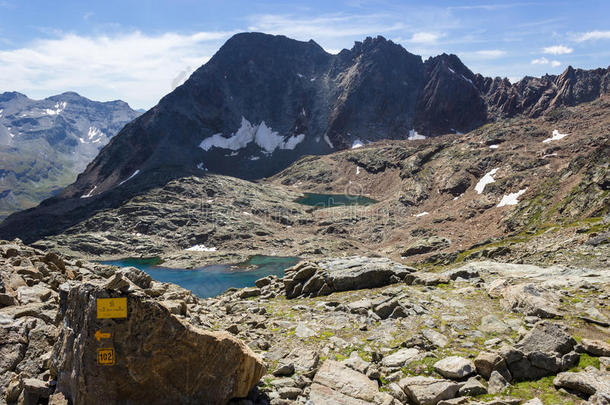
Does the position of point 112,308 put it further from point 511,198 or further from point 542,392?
point 511,198

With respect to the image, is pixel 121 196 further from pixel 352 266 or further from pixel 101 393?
pixel 101 393

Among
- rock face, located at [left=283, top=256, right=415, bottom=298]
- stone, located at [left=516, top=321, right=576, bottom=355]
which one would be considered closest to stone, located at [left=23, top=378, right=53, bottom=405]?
stone, located at [left=516, top=321, right=576, bottom=355]

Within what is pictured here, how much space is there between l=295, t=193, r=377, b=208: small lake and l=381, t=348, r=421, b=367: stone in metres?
157

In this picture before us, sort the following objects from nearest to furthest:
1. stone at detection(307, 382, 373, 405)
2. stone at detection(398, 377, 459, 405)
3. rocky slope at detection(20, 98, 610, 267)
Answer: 1. stone at detection(398, 377, 459, 405)
2. stone at detection(307, 382, 373, 405)
3. rocky slope at detection(20, 98, 610, 267)

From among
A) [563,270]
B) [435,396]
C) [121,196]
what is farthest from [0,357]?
[121,196]

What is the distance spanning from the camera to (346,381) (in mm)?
11914

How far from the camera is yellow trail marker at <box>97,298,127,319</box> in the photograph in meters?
9.82

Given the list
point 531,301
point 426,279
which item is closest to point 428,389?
point 531,301

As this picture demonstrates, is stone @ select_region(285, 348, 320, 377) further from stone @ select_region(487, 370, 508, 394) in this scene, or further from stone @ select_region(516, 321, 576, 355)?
stone @ select_region(516, 321, 576, 355)

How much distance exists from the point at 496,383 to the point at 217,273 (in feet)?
327

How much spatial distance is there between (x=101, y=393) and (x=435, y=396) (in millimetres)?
9033

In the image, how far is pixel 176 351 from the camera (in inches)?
408

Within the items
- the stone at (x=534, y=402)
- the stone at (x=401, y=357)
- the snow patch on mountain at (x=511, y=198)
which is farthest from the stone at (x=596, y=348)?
the snow patch on mountain at (x=511, y=198)

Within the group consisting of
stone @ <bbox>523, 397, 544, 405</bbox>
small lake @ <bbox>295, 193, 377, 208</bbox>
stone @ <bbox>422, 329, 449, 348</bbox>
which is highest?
stone @ <bbox>523, 397, 544, 405</bbox>
